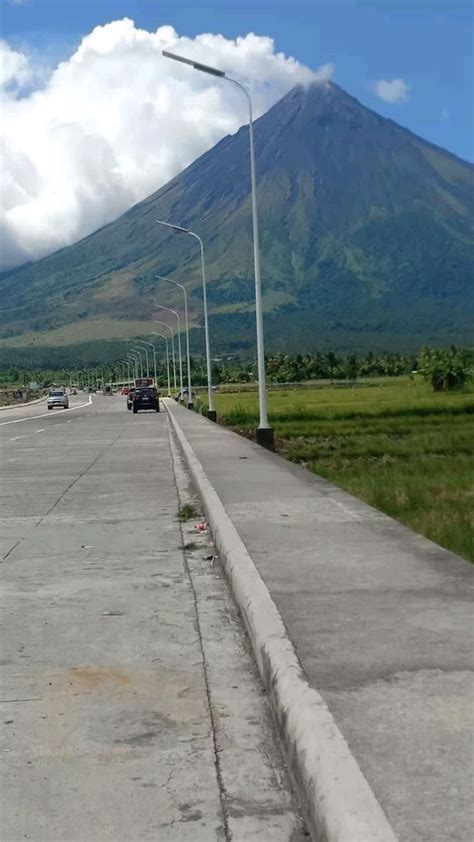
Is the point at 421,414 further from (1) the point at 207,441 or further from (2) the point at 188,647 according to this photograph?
(2) the point at 188,647

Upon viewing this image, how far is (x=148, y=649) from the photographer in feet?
21.6

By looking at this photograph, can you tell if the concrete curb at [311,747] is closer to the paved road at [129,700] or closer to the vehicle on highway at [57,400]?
the paved road at [129,700]

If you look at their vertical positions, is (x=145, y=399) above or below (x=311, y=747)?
below

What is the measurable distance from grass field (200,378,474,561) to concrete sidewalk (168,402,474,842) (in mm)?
1304

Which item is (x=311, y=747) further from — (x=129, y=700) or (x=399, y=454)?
(x=399, y=454)

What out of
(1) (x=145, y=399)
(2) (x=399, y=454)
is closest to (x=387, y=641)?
(2) (x=399, y=454)

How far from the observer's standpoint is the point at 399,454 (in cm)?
2648

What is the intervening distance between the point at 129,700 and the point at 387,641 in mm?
1367

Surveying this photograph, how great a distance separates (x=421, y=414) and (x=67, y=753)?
3975 cm

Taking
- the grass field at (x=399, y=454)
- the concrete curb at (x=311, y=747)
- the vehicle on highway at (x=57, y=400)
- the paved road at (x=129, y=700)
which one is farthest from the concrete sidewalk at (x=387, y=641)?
the vehicle on highway at (x=57, y=400)

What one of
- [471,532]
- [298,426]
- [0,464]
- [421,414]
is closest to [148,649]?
[471,532]

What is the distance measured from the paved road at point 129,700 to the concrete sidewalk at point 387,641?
37 centimetres

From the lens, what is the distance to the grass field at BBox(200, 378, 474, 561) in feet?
43.2

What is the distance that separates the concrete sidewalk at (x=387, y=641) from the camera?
3.96m
